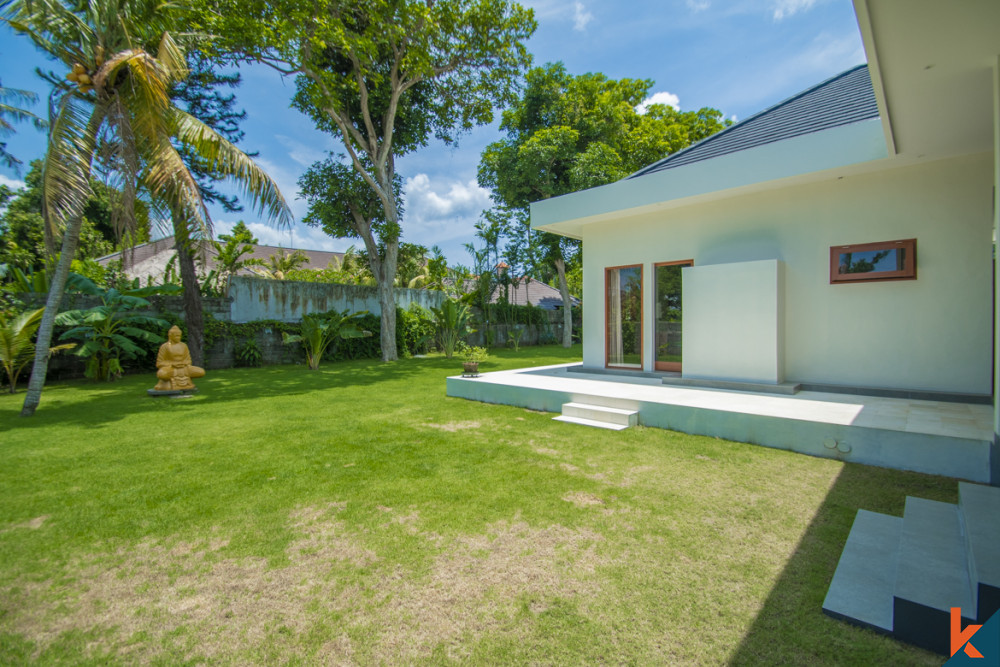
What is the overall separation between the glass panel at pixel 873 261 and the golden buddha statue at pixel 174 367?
11.1 m

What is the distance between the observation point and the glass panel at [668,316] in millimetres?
7980

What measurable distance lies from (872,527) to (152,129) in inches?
410

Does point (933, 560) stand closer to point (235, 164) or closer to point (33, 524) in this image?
point (33, 524)

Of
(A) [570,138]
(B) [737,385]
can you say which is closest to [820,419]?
(B) [737,385]

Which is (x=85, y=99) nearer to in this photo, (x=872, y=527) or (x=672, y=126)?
(x=872, y=527)

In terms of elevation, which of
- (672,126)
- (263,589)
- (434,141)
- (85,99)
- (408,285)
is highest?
(672,126)

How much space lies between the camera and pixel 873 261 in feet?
20.1

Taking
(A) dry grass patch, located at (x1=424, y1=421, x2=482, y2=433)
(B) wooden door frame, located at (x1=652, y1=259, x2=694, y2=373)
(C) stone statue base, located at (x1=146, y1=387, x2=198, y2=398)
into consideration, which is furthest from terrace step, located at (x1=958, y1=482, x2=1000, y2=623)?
(C) stone statue base, located at (x1=146, y1=387, x2=198, y2=398)

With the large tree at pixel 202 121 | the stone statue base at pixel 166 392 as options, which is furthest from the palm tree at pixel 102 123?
the large tree at pixel 202 121

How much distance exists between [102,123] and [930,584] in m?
10.9

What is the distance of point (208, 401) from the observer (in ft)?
26.4

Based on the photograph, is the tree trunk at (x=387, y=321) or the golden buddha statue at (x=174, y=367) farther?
the tree trunk at (x=387, y=321)

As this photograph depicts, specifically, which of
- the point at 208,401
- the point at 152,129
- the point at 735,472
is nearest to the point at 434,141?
the point at 152,129

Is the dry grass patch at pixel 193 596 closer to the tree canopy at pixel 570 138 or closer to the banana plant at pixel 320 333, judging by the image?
the banana plant at pixel 320 333
